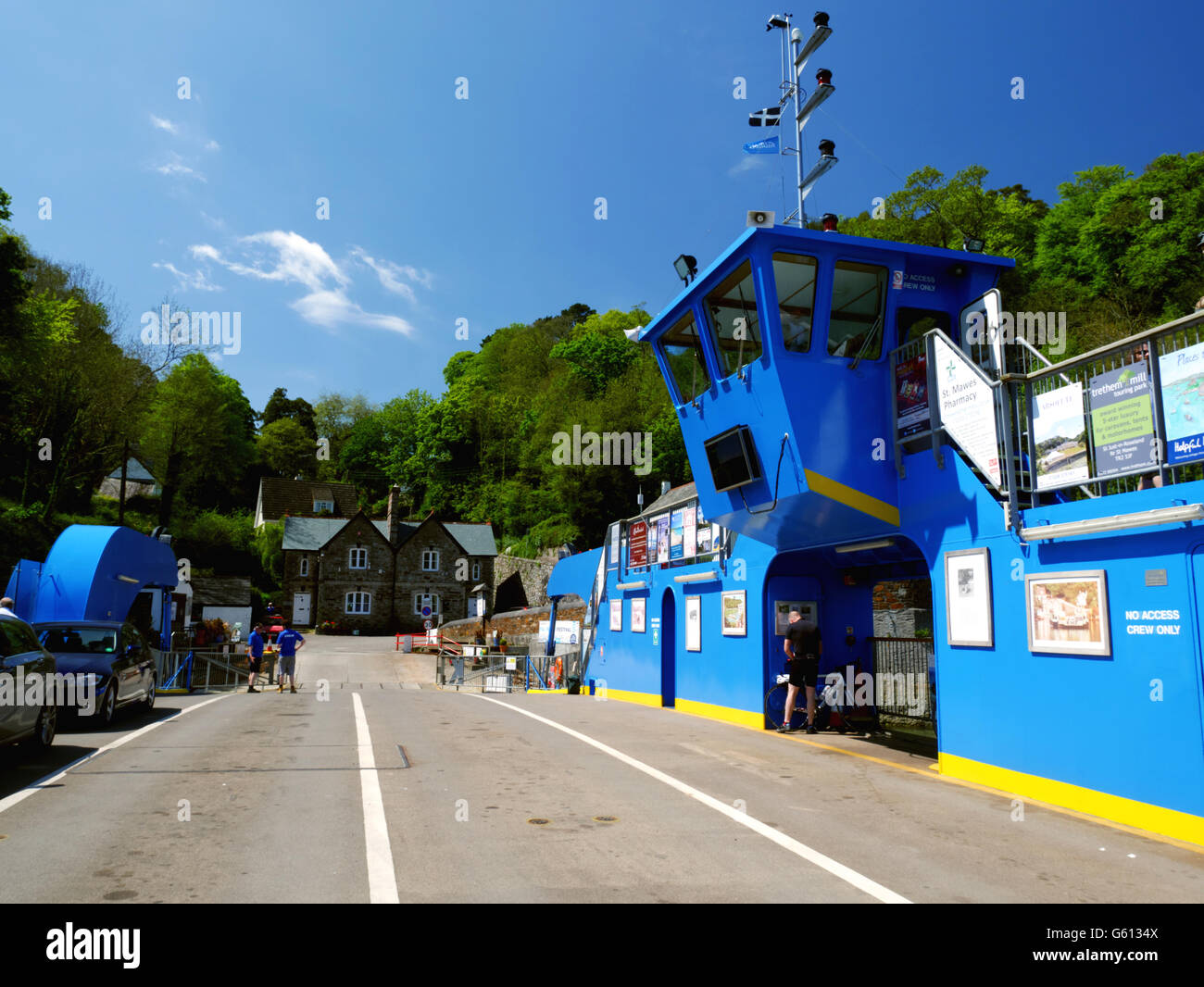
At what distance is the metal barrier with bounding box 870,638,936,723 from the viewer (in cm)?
1534

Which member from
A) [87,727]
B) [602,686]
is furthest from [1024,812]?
[602,686]

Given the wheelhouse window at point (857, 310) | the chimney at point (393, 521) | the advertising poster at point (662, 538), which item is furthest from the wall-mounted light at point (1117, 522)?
the chimney at point (393, 521)

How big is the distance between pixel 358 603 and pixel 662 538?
141ft

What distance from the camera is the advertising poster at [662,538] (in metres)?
19.4

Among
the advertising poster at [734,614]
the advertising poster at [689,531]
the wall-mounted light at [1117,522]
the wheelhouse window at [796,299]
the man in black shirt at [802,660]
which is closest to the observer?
the wall-mounted light at [1117,522]

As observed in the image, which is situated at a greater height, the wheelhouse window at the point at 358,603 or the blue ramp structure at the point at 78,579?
the blue ramp structure at the point at 78,579

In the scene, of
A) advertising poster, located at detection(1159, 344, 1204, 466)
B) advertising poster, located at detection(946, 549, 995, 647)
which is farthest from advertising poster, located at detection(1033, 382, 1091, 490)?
advertising poster, located at detection(946, 549, 995, 647)

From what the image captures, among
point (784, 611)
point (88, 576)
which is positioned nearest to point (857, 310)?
point (784, 611)

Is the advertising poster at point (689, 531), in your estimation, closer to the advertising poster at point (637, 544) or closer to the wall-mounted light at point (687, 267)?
the advertising poster at point (637, 544)

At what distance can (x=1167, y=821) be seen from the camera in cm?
698

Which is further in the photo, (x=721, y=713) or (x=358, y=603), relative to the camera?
(x=358, y=603)

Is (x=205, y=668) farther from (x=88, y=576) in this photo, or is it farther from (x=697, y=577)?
(x=697, y=577)

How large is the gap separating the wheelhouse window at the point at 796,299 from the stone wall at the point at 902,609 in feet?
50.7

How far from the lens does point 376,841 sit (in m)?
6.18
